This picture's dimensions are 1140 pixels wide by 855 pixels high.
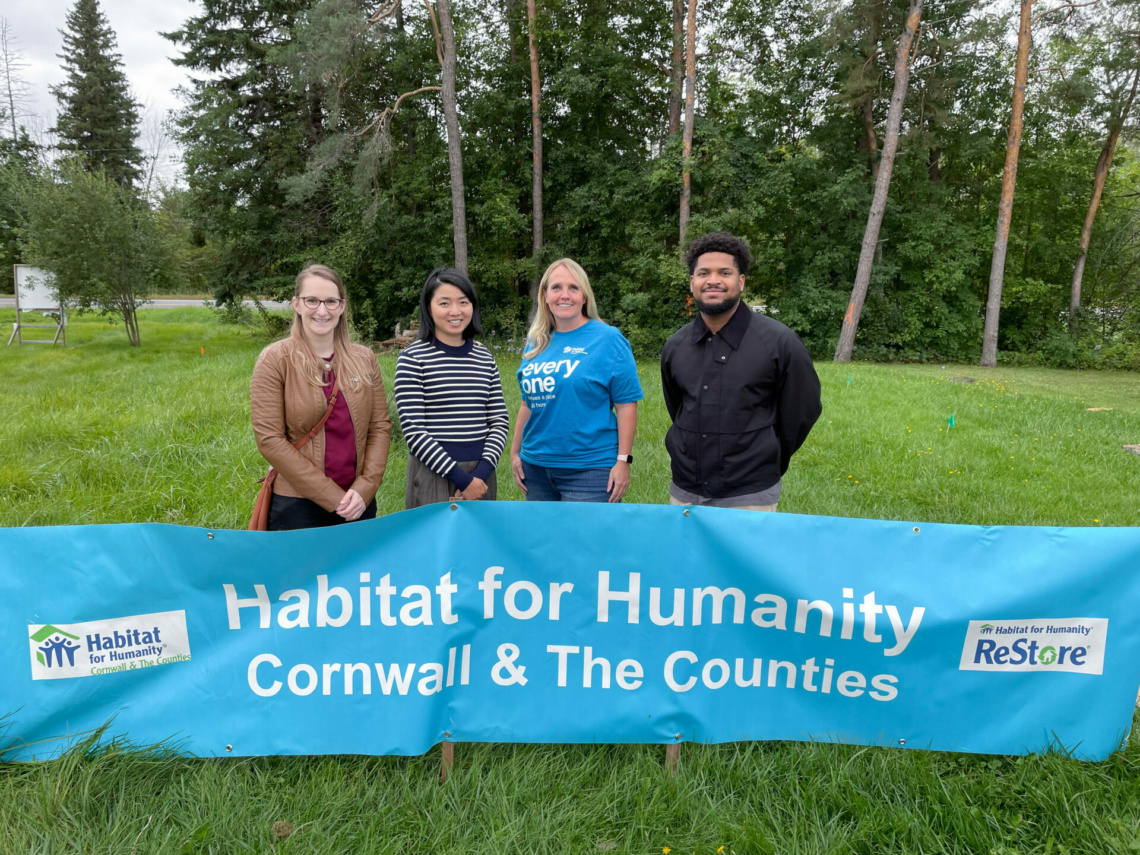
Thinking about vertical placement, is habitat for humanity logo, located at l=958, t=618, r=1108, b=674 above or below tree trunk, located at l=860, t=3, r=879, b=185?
below

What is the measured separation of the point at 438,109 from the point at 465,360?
81.5ft

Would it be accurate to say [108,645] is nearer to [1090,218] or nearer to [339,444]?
[339,444]

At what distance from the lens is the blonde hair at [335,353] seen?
2.98m

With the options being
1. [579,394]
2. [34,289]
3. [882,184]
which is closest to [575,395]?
[579,394]

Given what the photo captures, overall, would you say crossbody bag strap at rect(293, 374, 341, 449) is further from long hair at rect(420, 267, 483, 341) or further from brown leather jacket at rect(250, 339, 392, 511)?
long hair at rect(420, 267, 483, 341)

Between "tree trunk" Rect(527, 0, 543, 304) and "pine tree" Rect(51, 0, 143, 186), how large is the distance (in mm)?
32642

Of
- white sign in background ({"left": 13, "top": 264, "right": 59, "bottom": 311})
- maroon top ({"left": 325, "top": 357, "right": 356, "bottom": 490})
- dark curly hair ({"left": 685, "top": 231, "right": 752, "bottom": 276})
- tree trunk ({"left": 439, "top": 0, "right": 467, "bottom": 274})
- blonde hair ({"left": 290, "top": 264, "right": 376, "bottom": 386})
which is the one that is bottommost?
maroon top ({"left": 325, "top": 357, "right": 356, "bottom": 490})

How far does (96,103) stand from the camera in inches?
1682

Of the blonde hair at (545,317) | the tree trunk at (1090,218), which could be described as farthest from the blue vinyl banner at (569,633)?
the tree trunk at (1090,218)

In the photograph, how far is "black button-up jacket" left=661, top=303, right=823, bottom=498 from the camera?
9.89 feet

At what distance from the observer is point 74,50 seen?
42.8 meters

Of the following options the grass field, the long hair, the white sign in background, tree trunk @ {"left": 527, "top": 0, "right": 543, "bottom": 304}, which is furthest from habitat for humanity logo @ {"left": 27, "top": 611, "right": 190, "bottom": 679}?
the white sign in background

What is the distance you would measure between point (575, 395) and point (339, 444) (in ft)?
3.84

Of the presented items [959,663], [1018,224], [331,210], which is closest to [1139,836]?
[959,663]
